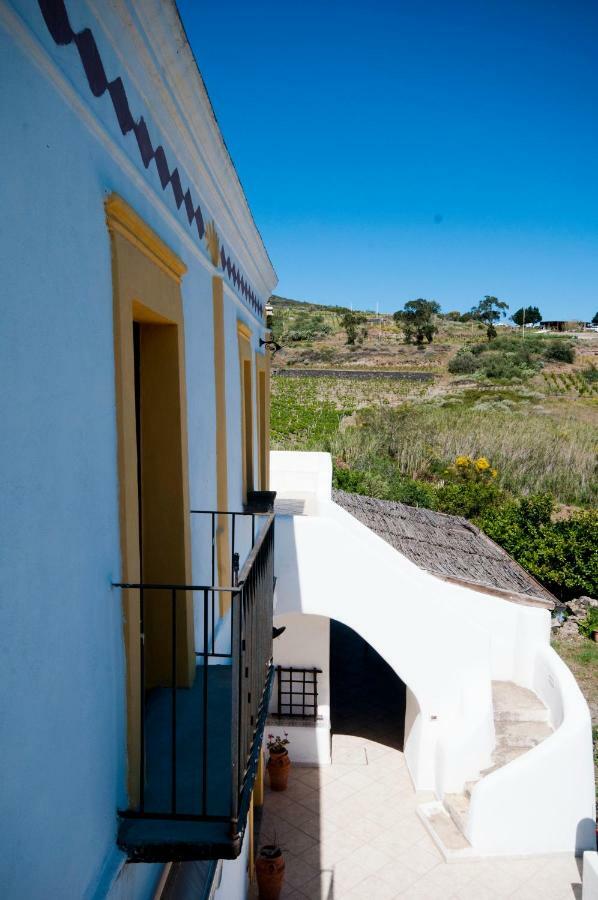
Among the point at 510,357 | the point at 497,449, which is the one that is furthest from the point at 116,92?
the point at 510,357

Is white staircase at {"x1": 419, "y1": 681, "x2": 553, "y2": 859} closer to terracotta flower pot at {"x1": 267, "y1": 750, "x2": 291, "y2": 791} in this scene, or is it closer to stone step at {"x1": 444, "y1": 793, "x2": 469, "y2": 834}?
stone step at {"x1": 444, "y1": 793, "x2": 469, "y2": 834}

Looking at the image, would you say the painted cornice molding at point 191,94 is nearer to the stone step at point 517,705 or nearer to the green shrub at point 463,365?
the stone step at point 517,705

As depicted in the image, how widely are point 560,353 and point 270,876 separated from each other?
62166mm

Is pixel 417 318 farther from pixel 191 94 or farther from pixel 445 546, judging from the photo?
pixel 191 94

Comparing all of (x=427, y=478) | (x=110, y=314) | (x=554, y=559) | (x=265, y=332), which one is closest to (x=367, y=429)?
(x=427, y=478)

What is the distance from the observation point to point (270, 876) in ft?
23.6

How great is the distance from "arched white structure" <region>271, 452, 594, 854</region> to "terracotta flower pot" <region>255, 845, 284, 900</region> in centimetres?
244

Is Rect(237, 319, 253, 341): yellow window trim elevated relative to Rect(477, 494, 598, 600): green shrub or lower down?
elevated

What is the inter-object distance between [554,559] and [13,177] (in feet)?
52.8

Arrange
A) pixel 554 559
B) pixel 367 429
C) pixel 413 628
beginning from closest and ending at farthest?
1. pixel 413 628
2. pixel 554 559
3. pixel 367 429

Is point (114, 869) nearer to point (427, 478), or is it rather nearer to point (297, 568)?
point (297, 568)

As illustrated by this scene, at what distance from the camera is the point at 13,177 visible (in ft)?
5.22

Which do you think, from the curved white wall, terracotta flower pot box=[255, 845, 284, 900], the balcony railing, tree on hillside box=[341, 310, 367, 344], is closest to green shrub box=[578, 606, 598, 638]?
the curved white wall

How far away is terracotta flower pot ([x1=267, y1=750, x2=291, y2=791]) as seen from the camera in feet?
31.1
